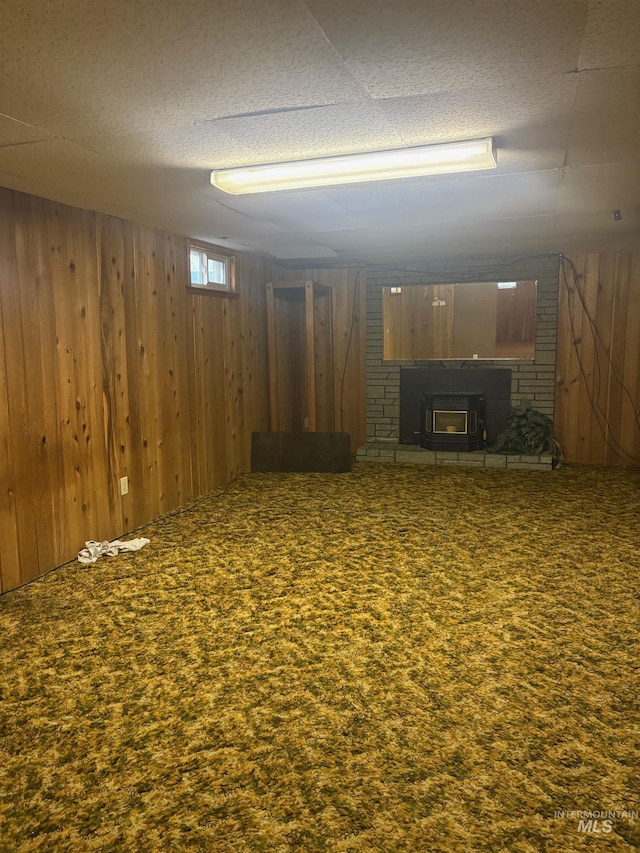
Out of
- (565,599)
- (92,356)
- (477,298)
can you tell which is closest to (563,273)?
(477,298)

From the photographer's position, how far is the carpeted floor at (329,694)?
162 centimetres

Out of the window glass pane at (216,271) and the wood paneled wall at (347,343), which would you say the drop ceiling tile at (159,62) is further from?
the wood paneled wall at (347,343)

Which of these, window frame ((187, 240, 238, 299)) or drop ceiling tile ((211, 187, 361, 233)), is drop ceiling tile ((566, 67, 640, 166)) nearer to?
drop ceiling tile ((211, 187, 361, 233))

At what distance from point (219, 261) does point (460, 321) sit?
2.74 metres

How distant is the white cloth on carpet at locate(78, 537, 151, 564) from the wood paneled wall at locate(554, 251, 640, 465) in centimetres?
448

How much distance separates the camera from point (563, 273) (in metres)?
6.01

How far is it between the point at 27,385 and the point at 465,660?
2649mm

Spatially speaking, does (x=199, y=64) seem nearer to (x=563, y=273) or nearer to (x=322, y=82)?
(x=322, y=82)

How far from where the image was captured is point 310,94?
6.37 ft

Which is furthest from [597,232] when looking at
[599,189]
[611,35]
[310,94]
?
[310,94]

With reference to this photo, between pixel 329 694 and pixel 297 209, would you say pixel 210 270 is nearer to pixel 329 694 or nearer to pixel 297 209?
pixel 297 209

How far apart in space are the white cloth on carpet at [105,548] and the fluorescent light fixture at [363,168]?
7.36 ft
